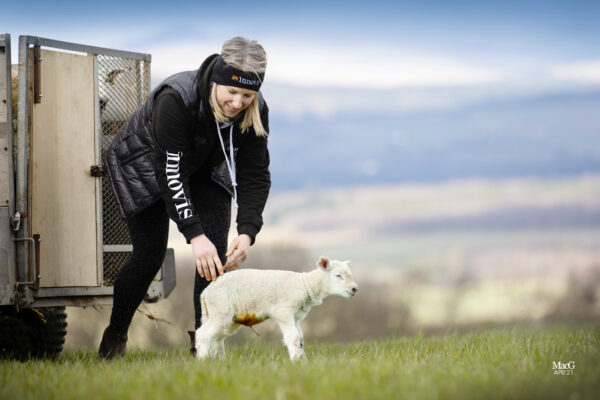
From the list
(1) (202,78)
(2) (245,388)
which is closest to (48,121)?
(1) (202,78)

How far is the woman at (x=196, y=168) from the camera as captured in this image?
4754mm

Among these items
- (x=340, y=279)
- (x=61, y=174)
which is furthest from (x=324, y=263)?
(x=61, y=174)

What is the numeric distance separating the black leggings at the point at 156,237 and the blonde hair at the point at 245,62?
59 centimetres

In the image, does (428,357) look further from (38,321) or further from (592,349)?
(38,321)

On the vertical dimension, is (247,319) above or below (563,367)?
above

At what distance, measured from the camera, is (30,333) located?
22.2 feet

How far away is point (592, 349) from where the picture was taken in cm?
512

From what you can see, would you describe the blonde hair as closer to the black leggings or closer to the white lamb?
the black leggings

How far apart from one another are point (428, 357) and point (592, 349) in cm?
115

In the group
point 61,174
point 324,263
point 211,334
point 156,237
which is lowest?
point 211,334

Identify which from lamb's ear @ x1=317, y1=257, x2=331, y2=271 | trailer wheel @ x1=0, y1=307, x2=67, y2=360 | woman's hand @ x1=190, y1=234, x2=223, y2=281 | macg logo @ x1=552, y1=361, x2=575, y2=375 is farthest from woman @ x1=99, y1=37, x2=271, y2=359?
macg logo @ x1=552, y1=361, x2=575, y2=375

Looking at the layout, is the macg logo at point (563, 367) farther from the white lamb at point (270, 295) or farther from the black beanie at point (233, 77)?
the black beanie at point (233, 77)

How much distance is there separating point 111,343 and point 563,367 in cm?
325

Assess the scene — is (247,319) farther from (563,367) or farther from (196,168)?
(563,367)
